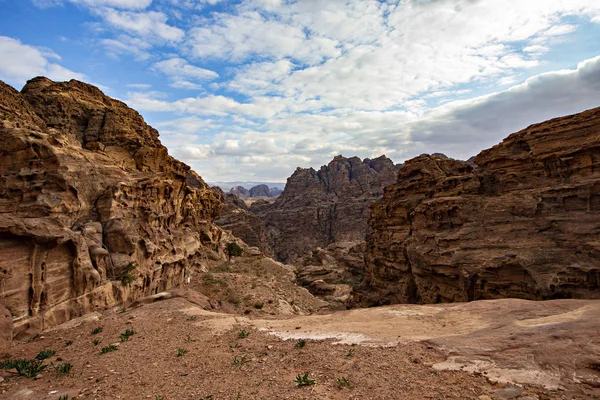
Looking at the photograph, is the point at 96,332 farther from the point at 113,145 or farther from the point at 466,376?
the point at 113,145

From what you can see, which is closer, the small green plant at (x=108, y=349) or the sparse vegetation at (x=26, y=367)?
the sparse vegetation at (x=26, y=367)

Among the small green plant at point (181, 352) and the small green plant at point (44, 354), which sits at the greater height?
the small green plant at point (181, 352)

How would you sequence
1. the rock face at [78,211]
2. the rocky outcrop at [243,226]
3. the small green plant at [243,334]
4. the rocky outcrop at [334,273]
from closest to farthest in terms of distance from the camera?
the small green plant at [243,334] < the rock face at [78,211] < the rocky outcrop at [334,273] < the rocky outcrop at [243,226]

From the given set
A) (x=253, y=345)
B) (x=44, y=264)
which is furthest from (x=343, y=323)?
(x=44, y=264)

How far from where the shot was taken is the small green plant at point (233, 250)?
4868 centimetres

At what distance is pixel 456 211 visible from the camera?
966 inches

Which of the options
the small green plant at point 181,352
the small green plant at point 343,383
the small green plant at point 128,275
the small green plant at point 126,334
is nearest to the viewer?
the small green plant at point 343,383

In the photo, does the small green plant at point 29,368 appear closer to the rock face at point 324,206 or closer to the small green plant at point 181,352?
the small green plant at point 181,352

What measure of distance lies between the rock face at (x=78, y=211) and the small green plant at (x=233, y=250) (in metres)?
14.2

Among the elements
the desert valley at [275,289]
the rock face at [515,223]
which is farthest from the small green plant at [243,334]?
the rock face at [515,223]

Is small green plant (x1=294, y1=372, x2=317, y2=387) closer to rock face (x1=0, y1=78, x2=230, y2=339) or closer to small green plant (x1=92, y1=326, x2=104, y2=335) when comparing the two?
small green plant (x1=92, y1=326, x2=104, y2=335)

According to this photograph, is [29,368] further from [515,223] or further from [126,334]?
[515,223]

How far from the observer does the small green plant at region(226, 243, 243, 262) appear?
1916 inches

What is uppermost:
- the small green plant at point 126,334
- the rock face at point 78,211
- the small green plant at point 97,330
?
the rock face at point 78,211
